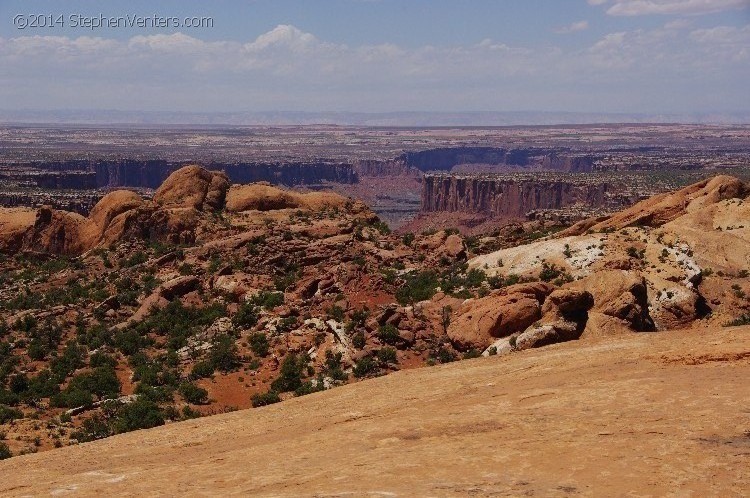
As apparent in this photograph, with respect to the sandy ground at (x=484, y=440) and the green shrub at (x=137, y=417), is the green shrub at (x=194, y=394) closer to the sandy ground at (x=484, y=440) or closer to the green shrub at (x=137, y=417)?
the green shrub at (x=137, y=417)

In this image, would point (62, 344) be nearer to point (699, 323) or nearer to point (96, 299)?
point (96, 299)

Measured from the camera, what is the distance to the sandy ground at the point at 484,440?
12211mm

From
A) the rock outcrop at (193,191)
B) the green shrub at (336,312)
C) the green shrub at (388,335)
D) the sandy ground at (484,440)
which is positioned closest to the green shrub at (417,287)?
the green shrub at (336,312)

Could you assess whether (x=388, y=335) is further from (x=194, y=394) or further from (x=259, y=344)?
(x=194, y=394)

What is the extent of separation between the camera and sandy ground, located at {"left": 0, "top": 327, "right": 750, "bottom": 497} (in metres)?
12.2

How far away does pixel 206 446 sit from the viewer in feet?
58.8

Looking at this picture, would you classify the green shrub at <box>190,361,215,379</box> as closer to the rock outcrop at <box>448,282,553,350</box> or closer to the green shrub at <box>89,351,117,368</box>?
the green shrub at <box>89,351,117,368</box>

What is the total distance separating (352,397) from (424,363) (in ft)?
35.4

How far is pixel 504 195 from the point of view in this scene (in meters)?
155

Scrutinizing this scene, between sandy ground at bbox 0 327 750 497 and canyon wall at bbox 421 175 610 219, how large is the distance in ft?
367

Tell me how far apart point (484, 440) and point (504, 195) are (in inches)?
5634

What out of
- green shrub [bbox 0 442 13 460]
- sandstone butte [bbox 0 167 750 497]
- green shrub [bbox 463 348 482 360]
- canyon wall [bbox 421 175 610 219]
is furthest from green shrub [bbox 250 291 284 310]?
canyon wall [bbox 421 175 610 219]

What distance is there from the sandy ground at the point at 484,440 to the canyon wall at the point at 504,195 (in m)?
112

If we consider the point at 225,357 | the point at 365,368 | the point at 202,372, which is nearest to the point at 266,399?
the point at 365,368
